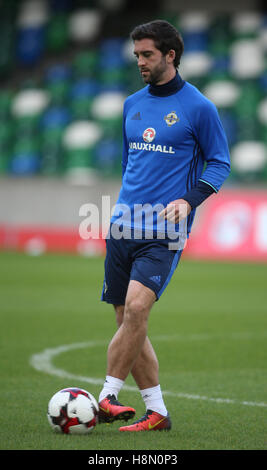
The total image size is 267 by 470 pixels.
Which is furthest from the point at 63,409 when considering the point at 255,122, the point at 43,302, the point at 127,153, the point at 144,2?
the point at 144,2

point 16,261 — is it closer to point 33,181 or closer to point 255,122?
point 33,181

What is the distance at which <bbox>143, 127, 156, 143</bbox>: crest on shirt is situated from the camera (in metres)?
5.12

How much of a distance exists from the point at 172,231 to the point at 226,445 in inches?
52.1

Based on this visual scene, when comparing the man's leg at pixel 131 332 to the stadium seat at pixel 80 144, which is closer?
the man's leg at pixel 131 332

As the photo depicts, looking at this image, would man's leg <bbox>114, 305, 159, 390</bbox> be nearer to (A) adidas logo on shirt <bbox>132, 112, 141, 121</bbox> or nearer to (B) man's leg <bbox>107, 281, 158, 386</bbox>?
Result: (B) man's leg <bbox>107, 281, 158, 386</bbox>

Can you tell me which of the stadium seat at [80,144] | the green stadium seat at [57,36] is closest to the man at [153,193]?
the stadium seat at [80,144]

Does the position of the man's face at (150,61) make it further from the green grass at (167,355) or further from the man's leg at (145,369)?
the green grass at (167,355)

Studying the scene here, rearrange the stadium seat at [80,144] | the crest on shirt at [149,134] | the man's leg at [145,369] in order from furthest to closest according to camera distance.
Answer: the stadium seat at [80,144], the man's leg at [145,369], the crest on shirt at [149,134]

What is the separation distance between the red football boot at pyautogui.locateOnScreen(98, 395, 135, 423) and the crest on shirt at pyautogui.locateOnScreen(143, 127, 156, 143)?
1593 millimetres

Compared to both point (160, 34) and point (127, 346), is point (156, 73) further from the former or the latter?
point (127, 346)

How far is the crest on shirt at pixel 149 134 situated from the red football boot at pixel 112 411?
159cm

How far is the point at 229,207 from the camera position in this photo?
70.2 ft

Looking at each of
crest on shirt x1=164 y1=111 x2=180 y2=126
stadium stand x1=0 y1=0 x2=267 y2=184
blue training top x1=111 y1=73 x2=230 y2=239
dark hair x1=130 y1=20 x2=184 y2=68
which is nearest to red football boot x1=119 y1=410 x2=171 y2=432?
blue training top x1=111 y1=73 x2=230 y2=239

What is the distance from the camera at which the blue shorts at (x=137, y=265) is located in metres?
5.00
